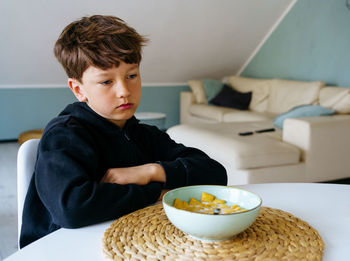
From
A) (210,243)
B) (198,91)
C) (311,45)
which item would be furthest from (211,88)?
(210,243)

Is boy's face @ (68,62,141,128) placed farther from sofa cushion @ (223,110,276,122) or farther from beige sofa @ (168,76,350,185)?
sofa cushion @ (223,110,276,122)

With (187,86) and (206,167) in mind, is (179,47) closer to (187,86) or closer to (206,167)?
(187,86)

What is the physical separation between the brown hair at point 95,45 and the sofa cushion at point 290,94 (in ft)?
11.0

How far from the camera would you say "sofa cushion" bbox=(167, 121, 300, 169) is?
254 cm

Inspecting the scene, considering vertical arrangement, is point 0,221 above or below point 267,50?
below

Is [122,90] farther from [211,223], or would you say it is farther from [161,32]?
[161,32]

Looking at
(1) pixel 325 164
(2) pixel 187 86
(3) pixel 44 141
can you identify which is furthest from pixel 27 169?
(2) pixel 187 86

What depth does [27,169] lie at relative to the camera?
3.12 ft

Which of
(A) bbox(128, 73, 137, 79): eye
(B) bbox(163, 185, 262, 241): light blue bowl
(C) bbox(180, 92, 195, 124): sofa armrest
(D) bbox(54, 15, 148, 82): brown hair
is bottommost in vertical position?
(C) bbox(180, 92, 195, 124): sofa armrest

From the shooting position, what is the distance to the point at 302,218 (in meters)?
0.78

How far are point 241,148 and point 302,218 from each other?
1788 millimetres

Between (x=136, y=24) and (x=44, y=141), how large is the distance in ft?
12.4

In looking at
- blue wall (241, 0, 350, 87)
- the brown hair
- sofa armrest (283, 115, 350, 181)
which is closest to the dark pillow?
blue wall (241, 0, 350, 87)

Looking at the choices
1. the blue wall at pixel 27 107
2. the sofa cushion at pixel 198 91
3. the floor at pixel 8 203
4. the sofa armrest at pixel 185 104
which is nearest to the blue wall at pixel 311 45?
the sofa cushion at pixel 198 91
